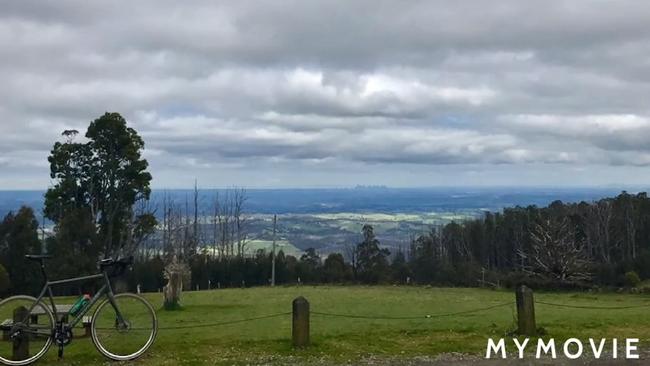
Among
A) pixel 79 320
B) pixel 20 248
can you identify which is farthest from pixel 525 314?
pixel 20 248

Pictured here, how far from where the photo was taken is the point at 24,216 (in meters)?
39.4

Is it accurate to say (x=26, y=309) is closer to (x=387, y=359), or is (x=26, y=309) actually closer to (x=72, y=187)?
(x=387, y=359)

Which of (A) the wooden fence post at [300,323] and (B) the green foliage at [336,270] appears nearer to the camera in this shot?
(A) the wooden fence post at [300,323]

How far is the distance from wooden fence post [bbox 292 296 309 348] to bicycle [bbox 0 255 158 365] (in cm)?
230

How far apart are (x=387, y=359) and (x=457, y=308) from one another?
11.1 m

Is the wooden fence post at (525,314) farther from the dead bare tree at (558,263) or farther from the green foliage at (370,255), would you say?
the green foliage at (370,255)

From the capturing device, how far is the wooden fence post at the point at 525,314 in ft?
37.8

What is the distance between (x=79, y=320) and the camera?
30.9ft

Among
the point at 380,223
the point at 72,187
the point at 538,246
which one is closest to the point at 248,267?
the point at 72,187

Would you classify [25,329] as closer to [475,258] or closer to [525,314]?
[525,314]

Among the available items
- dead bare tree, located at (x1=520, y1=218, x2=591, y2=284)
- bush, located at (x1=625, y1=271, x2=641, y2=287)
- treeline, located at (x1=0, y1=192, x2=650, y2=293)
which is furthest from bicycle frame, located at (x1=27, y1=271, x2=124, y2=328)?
bush, located at (x1=625, y1=271, x2=641, y2=287)

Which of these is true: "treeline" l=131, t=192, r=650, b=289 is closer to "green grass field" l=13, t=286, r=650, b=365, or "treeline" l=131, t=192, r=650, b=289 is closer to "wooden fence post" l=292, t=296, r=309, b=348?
"green grass field" l=13, t=286, r=650, b=365

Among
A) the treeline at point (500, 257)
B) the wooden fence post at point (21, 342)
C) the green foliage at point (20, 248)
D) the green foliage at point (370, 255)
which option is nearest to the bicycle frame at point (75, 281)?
the wooden fence post at point (21, 342)

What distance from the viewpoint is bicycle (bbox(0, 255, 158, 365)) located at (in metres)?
9.09
